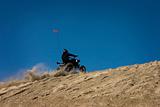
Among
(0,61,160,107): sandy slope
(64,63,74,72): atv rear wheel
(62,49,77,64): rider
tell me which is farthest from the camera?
(62,49,77,64): rider

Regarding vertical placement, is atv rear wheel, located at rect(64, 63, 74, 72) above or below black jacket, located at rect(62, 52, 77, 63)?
below

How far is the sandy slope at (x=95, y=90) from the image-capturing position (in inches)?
699

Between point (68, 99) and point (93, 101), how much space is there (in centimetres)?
169

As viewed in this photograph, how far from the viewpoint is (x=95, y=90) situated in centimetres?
1975

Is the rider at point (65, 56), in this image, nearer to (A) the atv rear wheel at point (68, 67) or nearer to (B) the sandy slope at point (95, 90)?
(A) the atv rear wheel at point (68, 67)

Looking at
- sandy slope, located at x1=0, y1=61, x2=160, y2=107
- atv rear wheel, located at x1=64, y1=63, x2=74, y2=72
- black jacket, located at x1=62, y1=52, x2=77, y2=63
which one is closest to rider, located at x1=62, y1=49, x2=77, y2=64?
black jacket, located at x1=62, y1=52, x2=77, y2=63

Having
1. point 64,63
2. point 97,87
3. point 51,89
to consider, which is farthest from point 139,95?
point 64,63

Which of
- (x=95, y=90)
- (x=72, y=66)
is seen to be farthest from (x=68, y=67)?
(x=95, y=90)

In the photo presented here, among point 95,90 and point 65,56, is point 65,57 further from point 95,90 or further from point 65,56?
point 95,90

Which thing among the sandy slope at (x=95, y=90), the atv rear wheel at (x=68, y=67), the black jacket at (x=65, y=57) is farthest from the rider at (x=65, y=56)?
the sandy slope at (x=95, y=90)

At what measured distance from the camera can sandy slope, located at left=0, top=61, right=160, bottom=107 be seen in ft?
58.3

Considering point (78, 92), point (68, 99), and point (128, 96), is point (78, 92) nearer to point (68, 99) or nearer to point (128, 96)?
point (68, 99)

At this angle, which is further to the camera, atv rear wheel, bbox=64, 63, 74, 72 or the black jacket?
the black jacket

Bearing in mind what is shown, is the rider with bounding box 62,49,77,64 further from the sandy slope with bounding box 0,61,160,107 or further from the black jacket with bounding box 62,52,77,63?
the sandy slope with bounding box 0,61,160,107
